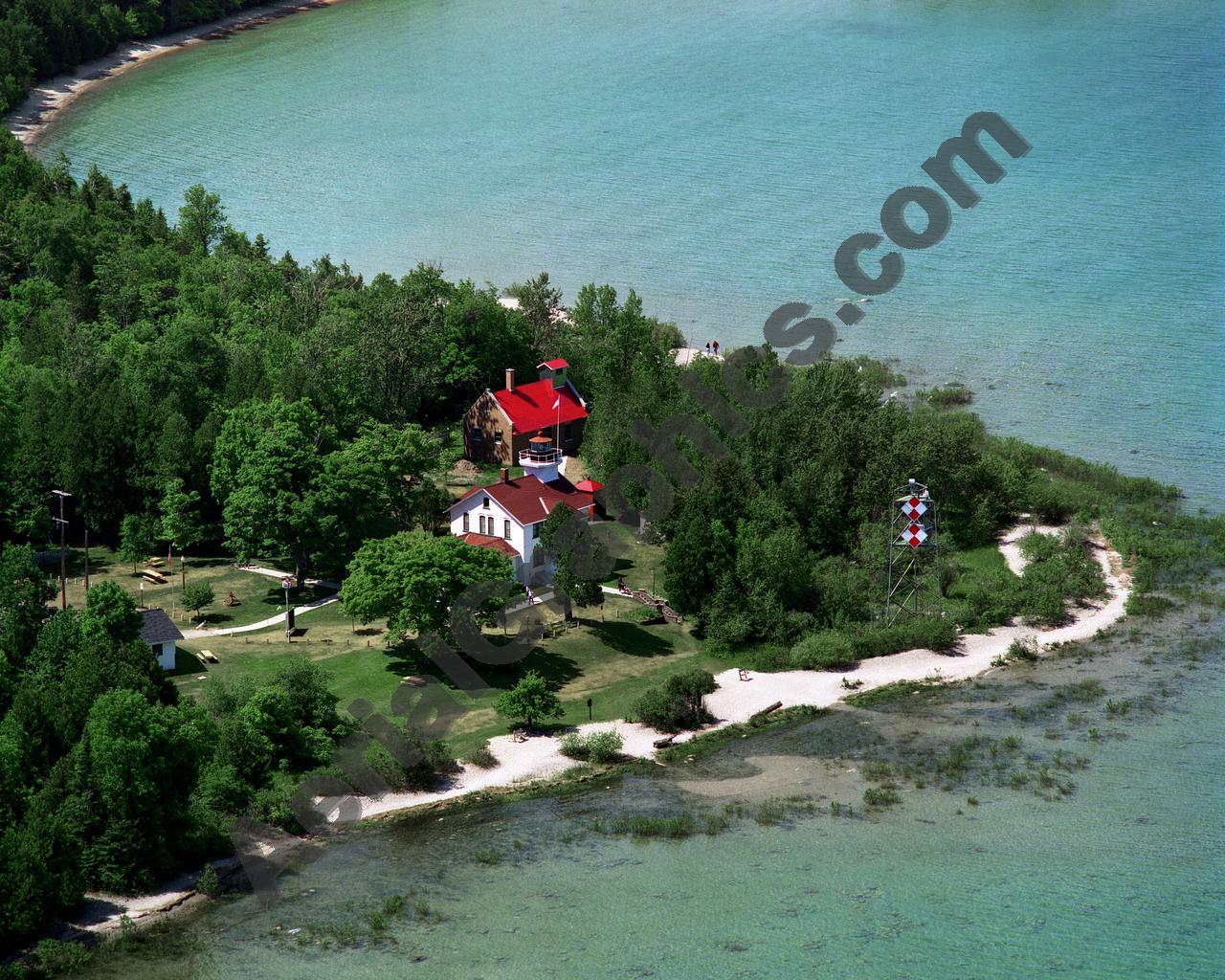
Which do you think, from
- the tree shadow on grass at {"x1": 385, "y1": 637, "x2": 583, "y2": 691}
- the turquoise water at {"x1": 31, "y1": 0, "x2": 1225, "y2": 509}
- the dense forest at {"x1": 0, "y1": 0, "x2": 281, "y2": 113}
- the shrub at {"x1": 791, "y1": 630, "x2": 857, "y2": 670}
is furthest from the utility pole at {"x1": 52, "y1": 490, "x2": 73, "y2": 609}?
the dense forest at {"x1": 0, "y1": 0, "x2": 281, "y2": 113}

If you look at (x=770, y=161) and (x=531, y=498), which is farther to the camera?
(x=770, y=161)

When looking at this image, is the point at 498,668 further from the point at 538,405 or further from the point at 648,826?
the point at 538,405

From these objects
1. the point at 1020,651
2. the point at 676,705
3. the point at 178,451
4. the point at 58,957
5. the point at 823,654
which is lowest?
the point at 1020,651

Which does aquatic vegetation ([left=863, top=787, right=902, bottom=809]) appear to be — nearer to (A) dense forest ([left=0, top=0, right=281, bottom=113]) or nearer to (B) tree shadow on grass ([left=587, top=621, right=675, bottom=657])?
(B) tree shadow on grass ([left=587, top=621, right=675, bottom=657])

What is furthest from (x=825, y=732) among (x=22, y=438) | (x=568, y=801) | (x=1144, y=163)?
(x=1144, y=163)

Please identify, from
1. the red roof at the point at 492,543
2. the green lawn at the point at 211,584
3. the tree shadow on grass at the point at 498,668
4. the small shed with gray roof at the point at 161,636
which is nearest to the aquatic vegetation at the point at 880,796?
the tree shadow on grass at the point at 498,668

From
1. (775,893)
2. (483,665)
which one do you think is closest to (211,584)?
(483,665)

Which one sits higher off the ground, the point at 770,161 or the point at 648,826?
the point at 770,161
